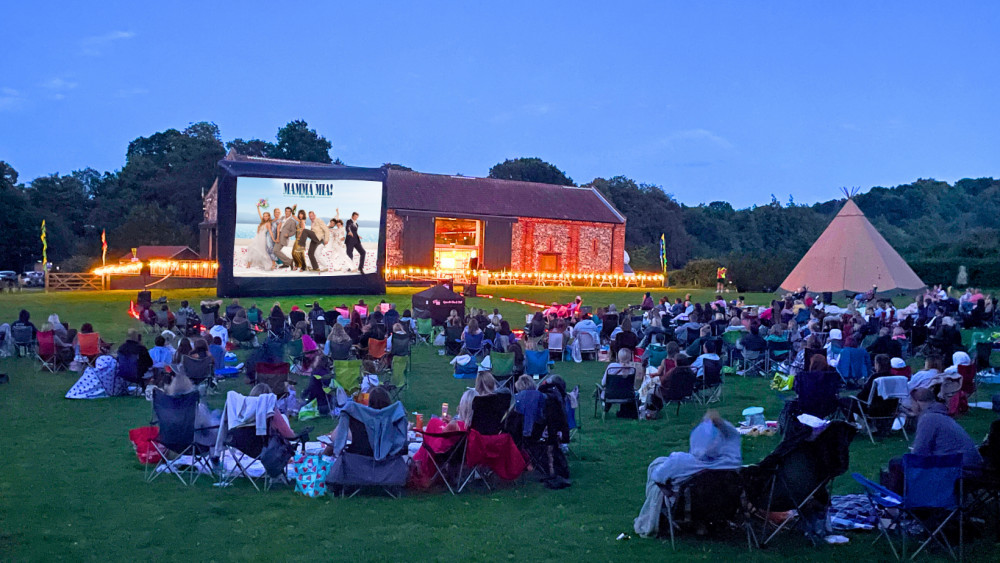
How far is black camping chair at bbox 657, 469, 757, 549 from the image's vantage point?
18.5ft

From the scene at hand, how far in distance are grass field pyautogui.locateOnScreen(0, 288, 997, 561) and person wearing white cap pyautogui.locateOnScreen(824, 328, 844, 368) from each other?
2337 mm

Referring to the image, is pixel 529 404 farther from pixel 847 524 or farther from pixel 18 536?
pixel 18 536

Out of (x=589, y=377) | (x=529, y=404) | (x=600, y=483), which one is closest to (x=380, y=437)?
(x=529, y=404)

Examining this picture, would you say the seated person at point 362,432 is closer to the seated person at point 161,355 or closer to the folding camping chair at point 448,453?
the folding camping chair at point 448,453

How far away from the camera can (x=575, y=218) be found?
4322cm

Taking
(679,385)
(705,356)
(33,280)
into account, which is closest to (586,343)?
(705,356)

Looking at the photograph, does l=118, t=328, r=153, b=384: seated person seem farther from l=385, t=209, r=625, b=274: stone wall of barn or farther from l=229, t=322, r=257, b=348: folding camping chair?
l=385, t=209, r=625, b=274: stone wall of barn

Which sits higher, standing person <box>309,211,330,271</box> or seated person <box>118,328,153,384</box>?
standing person <box>309,211,330,271</box>

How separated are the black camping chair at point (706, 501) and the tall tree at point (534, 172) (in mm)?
60297

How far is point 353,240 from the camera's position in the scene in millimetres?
29234

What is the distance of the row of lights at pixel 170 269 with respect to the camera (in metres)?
31.2

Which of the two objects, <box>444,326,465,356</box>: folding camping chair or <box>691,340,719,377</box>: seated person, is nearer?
<box>691,340,719,377</box>: seated person

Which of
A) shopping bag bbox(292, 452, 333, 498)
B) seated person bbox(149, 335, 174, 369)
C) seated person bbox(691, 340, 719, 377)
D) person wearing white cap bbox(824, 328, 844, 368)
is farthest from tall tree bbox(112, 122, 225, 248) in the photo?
shopping bag bbox(292, 452, 333, 498)

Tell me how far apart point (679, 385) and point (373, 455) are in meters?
4.51
